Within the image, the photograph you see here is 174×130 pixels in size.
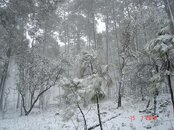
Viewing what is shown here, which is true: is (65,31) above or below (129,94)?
above

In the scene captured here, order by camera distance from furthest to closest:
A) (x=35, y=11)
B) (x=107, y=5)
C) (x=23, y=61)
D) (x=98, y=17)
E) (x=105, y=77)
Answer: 1. (x=98, y=17)
2. (x=107, y=5)
3. (x=23, y=61)
4. (x=35, y=11)
5. (x=105, y=77)

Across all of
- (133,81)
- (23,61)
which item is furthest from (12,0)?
(133,81)

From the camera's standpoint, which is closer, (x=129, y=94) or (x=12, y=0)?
(x=12, y=0)

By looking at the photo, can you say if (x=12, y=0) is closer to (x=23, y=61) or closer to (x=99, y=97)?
(x=23, y=61)

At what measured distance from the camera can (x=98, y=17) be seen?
22938mm

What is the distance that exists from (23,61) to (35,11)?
270 inches

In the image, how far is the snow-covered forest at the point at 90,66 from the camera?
6.88 m

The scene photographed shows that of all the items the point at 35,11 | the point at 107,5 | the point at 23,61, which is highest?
the point at 107,5

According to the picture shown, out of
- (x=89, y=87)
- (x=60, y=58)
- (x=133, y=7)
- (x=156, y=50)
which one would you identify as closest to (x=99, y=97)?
(x=89, y=87)

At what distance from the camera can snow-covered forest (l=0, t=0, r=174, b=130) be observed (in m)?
6.88

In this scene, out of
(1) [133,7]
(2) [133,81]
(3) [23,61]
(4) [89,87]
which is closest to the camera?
(4) [89,87]

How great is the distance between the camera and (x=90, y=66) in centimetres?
737

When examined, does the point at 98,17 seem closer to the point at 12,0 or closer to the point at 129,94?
the point at 129,94

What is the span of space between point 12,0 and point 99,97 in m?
8.56
